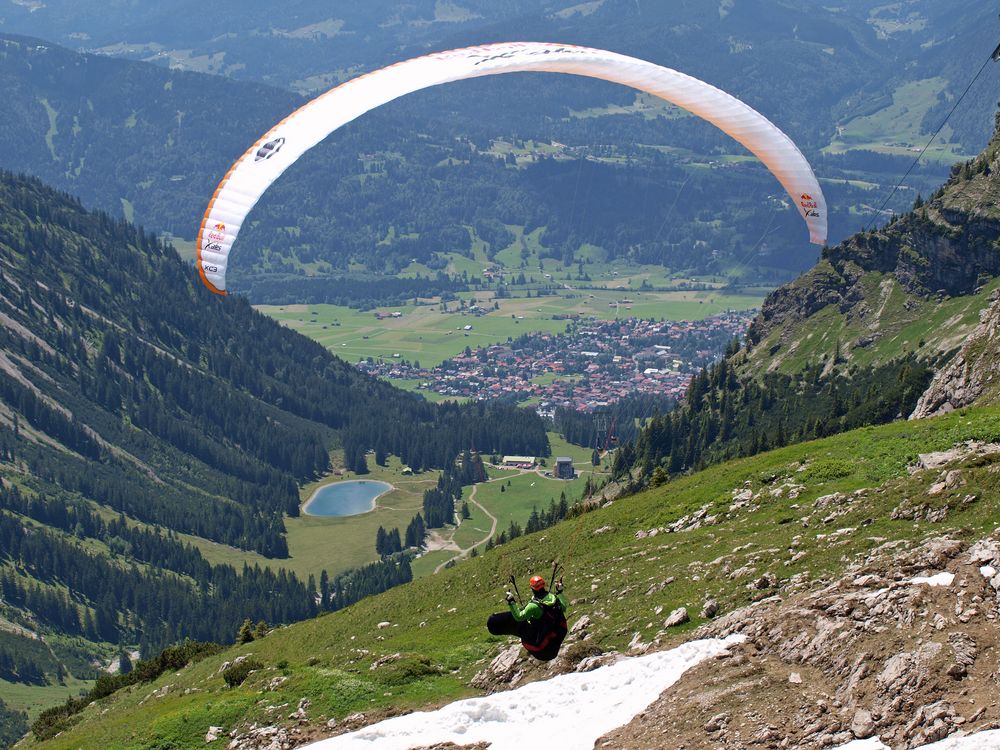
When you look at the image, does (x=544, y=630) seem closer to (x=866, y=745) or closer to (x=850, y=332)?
(x=866, y=745)

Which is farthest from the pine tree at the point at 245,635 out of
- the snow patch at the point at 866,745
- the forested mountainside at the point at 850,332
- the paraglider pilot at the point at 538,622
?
the snow patch at the point at 866,745

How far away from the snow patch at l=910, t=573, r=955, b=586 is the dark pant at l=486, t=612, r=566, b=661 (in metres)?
9.89

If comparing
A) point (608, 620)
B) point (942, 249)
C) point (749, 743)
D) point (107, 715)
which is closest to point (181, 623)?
point (942, 249)

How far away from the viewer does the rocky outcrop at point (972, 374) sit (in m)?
71.1

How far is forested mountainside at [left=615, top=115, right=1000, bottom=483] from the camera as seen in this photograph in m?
136

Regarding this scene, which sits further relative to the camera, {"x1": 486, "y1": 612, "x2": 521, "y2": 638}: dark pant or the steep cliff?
the steep cliff

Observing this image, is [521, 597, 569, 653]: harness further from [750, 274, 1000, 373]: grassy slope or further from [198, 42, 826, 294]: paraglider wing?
[750, 274, 1000, 373]: grassy slope

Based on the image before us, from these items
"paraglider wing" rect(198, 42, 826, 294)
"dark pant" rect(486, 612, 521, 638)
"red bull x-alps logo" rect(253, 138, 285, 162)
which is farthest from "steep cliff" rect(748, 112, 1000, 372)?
"dark pant" rect(486, 612, 521, 638)

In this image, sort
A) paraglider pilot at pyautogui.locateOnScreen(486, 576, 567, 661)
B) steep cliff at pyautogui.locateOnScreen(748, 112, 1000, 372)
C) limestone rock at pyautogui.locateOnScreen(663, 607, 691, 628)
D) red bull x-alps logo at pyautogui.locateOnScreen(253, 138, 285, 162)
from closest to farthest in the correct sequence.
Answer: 1. paraglider pilot at pyautogui.locateOnScreen(486, 576, 567, 661)
2. limestone rock at pyautogui.locateOnScreen(663, 607, 691, 628)
3. red bull x-alps logo at pyautogui.locateOnScreen(253, 138, 285, 162)
4. steep cliff at pyautogui.locateOnScreen(748, 112, 1000, 372)

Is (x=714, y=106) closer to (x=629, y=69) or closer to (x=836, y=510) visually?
(x=629, y=69)

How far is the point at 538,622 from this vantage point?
37562 mm

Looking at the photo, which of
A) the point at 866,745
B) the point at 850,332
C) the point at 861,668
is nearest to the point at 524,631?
the point at 861,668

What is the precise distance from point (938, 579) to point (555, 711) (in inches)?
453

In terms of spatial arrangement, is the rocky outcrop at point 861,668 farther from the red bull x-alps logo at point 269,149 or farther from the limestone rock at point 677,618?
the red bull x-alps logo at point 269,149
